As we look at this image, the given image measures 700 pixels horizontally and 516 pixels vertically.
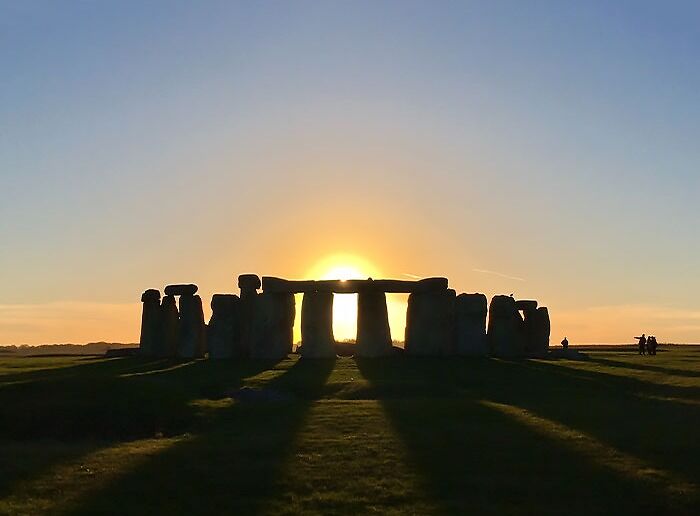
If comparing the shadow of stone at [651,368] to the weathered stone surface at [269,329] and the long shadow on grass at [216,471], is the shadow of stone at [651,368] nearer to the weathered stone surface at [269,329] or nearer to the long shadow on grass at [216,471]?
the weathered stone surface at [269,329]

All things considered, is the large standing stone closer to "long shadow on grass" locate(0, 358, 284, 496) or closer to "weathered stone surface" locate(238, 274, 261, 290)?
"weathered stone surface" locate(238, 274, 261, 290)

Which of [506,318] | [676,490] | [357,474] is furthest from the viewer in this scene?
[506,318]

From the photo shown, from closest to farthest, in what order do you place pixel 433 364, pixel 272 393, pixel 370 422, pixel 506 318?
pixel 370 422 < pixel 272 393 < pixel 433 364 < pixel 506 318

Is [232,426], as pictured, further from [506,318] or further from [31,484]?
[506,318]

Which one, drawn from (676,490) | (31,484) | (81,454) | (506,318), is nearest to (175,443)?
(81,454)

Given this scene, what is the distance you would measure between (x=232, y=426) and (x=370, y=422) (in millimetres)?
3571

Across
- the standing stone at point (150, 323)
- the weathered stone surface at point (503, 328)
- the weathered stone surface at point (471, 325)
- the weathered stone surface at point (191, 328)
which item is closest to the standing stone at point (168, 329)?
the standing stone at point (150, 323)

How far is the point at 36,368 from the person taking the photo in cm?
4322

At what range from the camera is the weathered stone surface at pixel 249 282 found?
4847 centimetres

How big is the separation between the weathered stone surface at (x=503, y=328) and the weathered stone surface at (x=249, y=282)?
12576mm

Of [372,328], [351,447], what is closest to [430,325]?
[372,328]

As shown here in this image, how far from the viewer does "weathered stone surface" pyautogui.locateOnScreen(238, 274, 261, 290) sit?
48.5 m

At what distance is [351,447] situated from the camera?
66.2 feet

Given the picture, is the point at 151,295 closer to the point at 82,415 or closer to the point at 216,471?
the point at 82,415
